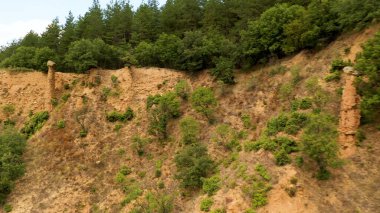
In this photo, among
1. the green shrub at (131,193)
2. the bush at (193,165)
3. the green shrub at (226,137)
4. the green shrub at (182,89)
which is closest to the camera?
the bush at (193,165)

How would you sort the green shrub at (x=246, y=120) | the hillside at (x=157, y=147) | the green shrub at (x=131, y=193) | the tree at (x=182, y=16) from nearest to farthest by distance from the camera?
the hillside at (x=157, y=147) < the green shrub at (x=131, y=193) < the green shrub at (x=246, y=120) < the tree at (x=182, y=16)

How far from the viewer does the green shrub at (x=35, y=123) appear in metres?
47.9

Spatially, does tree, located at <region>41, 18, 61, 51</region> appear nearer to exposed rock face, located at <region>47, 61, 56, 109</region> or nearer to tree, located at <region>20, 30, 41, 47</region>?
tree, located at <region>20, 30, 41, 47</region>

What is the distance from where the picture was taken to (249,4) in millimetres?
51750

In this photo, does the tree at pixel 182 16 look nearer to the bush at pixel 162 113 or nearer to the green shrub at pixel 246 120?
the bush at pixel 162 113

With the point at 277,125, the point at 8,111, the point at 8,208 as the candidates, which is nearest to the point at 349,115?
the point at 277,125

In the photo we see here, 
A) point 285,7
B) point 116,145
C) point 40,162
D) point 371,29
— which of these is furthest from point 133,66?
point 371,29

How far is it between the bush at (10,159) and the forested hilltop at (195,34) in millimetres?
10228

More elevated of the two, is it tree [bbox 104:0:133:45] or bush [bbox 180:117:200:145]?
tree [bbox 104:0:133:45]

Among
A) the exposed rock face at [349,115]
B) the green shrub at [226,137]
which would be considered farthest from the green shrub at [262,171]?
the exposed rock face at [349,115]

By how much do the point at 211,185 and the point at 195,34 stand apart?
19363 millimetres

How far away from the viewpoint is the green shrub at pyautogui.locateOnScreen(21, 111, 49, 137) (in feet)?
157

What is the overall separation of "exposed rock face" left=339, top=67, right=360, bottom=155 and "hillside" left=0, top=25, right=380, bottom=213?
3.21 ft

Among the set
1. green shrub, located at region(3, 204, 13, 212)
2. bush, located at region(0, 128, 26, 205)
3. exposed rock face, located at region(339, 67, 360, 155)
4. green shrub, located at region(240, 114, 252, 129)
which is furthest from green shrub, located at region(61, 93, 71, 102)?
exposed rock face, located at region(339, 67, 360, 155)
